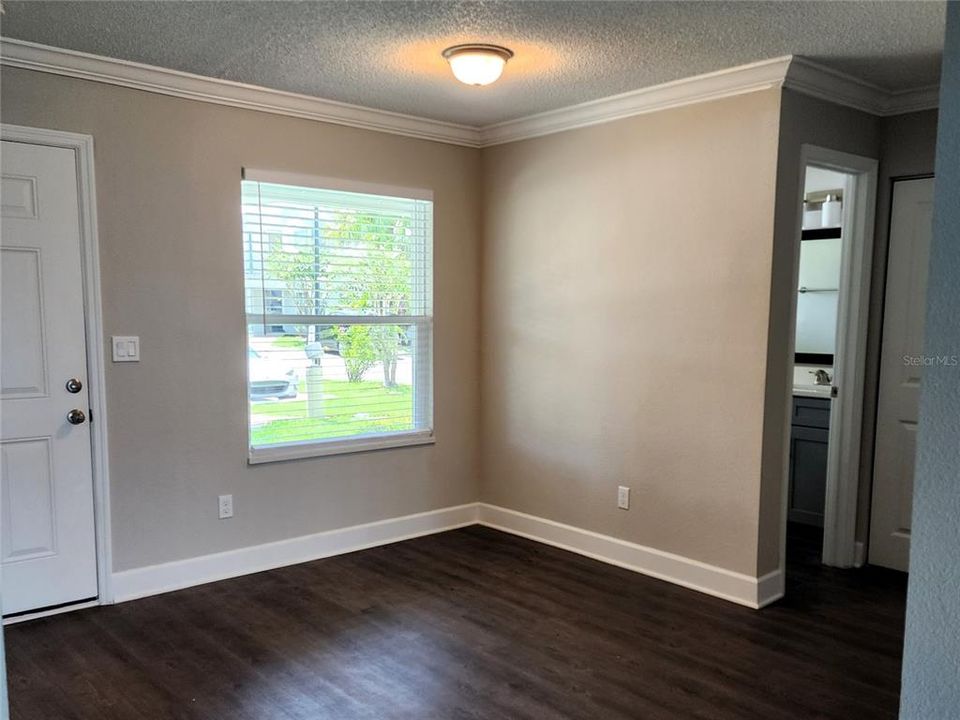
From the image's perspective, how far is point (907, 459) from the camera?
374cm

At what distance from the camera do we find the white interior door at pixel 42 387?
3.03 meters

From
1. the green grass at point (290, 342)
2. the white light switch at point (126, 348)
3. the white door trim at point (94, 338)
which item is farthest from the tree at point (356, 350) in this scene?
the white door trim at point (94, 338)

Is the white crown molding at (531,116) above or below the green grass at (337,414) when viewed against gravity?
Answer: above

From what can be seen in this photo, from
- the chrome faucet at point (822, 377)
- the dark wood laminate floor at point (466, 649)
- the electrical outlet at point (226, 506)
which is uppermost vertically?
the chrome faucet at point (822, 377)

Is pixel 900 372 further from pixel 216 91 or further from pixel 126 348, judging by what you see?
pixel 126 348

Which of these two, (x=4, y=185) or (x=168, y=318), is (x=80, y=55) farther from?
(x=168, y=318)

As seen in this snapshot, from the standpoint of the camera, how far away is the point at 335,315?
3.96 meters

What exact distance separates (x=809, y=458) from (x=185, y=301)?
3.70 meters

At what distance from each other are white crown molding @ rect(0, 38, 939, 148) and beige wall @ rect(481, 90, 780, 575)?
74mm

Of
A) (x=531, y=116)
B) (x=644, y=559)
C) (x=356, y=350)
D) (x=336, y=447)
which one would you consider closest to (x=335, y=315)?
(x=356, y=350)

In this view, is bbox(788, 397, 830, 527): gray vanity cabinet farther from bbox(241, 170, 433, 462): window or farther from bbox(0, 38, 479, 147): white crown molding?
bbox(0, 38, 479, 147): white crown molding

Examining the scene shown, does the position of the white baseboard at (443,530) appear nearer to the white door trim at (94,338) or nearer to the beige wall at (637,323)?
the beige wall at (637,323)

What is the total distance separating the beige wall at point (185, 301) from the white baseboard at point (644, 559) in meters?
0.94

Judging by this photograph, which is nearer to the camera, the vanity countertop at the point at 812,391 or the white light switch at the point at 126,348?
the white light switch at the point at 126,348
